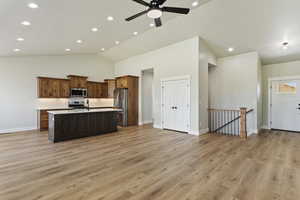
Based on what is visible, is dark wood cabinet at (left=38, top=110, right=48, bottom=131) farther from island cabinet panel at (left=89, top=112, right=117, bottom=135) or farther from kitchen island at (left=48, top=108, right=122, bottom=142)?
island cabinet panel at (left=89, top=112, right=117, bottom=135)

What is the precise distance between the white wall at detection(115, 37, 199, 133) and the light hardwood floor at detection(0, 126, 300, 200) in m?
1.85

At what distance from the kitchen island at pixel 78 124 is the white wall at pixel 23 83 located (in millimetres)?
2557

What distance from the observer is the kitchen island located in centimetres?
477

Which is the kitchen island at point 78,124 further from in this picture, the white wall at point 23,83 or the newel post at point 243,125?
the newel post at point 243,125

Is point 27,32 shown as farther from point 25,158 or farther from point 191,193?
point 191,193

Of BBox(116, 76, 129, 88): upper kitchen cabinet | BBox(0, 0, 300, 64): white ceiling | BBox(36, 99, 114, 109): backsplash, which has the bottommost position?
BBox(36, 99, 114, 109): backsplash

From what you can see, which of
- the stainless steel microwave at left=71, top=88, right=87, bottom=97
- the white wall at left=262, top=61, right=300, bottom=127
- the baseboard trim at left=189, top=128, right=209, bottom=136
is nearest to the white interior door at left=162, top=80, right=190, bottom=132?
the baseboard trim at left=189, top=128, right=209, bottom=136

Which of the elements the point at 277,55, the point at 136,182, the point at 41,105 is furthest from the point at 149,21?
the point at 41,105

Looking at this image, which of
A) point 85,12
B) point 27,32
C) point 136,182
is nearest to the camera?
point 136,182

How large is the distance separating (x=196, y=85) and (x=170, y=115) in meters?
1.67

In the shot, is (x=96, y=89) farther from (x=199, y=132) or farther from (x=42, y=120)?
(x=199, y=132)

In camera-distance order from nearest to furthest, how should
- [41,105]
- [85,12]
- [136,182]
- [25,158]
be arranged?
[136,182]
[25,158]
[85,12]
[41,105]

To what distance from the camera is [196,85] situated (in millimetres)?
5570

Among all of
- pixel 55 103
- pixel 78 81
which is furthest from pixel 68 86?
pixel 55 103
